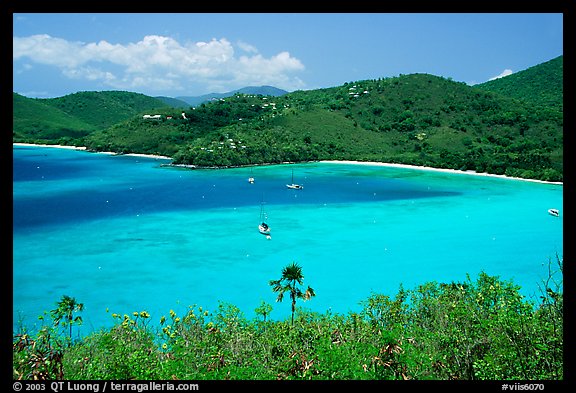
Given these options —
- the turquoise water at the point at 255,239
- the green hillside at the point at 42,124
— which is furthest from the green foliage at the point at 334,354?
the green hillside at the point at 42,124

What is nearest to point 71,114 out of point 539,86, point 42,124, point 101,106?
point 101,106

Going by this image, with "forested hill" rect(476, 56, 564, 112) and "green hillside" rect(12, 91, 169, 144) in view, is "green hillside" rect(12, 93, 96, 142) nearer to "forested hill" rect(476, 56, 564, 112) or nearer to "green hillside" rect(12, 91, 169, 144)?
"green hillside" rect(12, 91, 169, 144)

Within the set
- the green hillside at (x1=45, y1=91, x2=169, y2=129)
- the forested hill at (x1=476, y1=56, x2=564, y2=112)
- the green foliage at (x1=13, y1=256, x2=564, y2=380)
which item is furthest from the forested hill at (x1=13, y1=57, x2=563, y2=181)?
the green foliage at (x1=13, y1=256, x2=564, y2=380)

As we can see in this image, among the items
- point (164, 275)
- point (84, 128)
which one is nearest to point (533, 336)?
point (164, 275)

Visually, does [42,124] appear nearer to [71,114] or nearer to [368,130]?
[71,114]

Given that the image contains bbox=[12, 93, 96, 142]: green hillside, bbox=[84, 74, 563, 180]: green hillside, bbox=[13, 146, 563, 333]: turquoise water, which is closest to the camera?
bbox=[13, 146, 563, 333]: turquoise water
